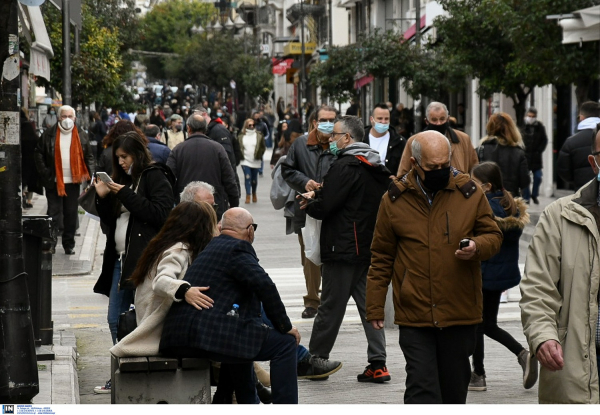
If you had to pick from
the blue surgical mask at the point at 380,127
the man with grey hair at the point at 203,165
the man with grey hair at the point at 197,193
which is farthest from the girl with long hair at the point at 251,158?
the man with grey hair at the point at 197,193

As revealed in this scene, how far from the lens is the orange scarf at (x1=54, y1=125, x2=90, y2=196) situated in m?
15.6

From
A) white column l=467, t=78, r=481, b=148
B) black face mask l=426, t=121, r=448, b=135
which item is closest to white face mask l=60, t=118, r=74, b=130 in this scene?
black face mask l=426, t=121, r=448, b=135

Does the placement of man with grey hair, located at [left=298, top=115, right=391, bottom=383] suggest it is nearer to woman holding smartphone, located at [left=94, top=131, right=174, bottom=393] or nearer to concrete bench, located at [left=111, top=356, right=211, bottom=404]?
woman holding smartphone, located at [left=94, top=131, right=174, bottom=393]

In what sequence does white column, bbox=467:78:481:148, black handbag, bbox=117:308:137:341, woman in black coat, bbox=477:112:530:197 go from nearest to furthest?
black handbag, bbox=117:308:137:341, woman in black coat, bbox=477:112:530:197, white column, bbox=467:78:481:148

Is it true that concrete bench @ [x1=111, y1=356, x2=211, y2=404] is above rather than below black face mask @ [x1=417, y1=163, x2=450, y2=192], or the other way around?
below

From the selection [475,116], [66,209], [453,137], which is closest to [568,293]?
[453,137]

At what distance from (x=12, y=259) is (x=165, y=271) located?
90cm

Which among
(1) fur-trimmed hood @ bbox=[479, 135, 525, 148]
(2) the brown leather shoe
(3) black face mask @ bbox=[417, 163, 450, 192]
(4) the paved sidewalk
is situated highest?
(3) black face mask @ bbox=[417, 163, 450, 192]

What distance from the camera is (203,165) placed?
40.8 ft

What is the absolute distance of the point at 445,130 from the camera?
10.9 meters

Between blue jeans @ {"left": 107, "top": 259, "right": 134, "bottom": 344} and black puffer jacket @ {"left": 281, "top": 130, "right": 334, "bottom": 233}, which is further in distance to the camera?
black puffer jacket @ {"left": 281, "top": 130, "right": 334, "bottom": 233}

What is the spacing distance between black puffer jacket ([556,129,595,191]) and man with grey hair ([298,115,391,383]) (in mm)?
4643
